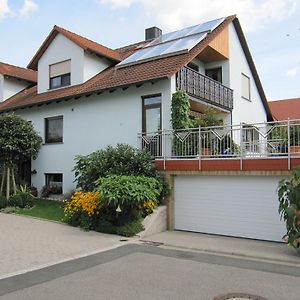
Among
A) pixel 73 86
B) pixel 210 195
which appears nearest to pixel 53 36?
pixel 73 86

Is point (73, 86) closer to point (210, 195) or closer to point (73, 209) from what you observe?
point (73, 209)

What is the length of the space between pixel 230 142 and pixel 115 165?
3.87 metres

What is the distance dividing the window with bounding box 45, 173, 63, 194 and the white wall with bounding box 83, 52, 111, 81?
4.79 metres

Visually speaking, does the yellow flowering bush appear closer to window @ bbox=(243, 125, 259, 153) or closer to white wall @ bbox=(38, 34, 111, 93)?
window @ bbox=(243, 125, 259, 153)

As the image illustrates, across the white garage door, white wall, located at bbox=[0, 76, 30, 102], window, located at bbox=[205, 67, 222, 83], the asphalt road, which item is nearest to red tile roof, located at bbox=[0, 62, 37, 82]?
white wall, located at bbox=[0, 76, 30, 102]

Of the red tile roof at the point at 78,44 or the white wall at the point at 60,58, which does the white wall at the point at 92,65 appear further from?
the red tile roof at the point at 78,44

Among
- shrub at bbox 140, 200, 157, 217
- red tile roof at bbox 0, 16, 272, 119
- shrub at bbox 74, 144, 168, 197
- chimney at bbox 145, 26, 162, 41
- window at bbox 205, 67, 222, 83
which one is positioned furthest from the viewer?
chimney at bbox 145, 26, 162, 41

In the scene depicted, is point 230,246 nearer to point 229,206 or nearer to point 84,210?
point 229,206

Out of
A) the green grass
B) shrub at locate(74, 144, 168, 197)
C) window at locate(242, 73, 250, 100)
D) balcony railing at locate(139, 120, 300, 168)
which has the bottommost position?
the green grass

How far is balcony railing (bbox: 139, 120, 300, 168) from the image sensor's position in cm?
1091

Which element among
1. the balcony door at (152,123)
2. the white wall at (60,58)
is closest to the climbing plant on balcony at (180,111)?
the balcony door at (152,123)

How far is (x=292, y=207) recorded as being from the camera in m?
8.85

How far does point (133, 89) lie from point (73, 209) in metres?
5.45

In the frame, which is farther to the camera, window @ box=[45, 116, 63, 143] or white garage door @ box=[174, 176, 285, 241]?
window @ box=[45, 116, 63, 143]
